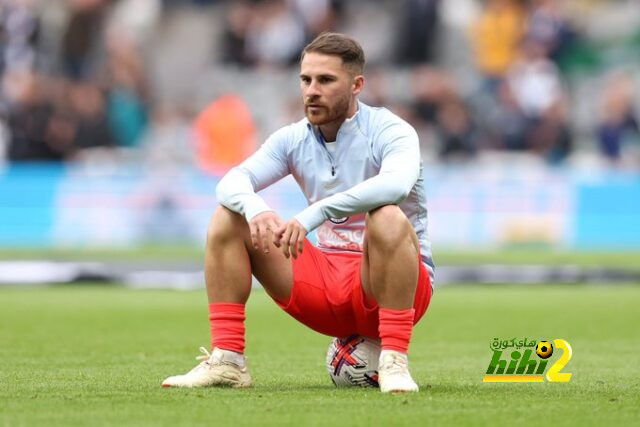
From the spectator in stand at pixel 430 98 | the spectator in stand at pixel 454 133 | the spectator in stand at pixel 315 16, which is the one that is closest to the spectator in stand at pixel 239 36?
the spectator in stand at pixel 315 16

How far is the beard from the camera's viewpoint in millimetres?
6840

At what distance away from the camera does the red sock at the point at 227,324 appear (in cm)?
688

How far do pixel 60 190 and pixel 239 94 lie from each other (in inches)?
197

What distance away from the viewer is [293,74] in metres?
24.4

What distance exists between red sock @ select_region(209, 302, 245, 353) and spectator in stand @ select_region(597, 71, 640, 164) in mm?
16417

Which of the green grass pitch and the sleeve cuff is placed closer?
the green grass pitch

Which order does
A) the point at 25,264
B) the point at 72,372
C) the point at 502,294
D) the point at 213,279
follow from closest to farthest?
the point at 213,279, the point at 72,372, the point at 502,294, the point at 25,264

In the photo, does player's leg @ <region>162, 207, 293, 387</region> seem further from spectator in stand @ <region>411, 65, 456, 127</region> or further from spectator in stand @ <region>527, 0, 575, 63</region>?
spectator in stand @ <region>527, 0, 575, 63</region>

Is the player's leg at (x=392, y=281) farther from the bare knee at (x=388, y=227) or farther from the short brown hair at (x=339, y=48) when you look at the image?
the short brown hair at (x=339, y=48)

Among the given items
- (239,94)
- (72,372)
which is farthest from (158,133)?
(72,372)

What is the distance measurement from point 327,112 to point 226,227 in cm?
72

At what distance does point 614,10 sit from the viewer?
1025 inches

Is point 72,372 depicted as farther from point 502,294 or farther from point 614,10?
point 614,10

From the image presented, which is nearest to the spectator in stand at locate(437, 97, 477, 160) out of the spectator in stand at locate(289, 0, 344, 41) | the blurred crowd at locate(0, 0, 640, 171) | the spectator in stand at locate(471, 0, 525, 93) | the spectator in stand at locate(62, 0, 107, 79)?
the blurred crowd at locate(0, 0, 640, 171)
